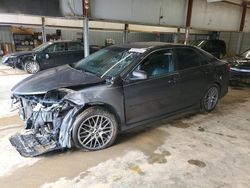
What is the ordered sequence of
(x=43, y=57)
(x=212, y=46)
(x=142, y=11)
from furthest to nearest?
1. (x=212, y=46)
2. (x=43, y=57)
3. (x=142, y=11)

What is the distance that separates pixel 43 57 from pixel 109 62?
235 inches

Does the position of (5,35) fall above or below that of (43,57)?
above

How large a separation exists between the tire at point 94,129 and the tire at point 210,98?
2051 mm

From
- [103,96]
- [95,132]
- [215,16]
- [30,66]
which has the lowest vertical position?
[30,66]

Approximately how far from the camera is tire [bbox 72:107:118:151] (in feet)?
8.67

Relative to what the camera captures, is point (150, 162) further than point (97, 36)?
No

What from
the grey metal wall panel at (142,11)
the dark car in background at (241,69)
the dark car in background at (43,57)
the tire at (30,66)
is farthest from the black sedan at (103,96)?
the tire at (30,66)

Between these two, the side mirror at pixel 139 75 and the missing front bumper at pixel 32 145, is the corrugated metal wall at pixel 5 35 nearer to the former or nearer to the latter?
the missing front bumper at pixel 32 145

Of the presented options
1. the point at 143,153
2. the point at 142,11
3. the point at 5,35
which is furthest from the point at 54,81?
the point at 5,35

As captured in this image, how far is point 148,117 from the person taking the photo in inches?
126

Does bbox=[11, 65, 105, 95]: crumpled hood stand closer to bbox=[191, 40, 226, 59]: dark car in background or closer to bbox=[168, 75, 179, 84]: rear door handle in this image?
bbox=[168, 75, 179, 84]: rear door handle

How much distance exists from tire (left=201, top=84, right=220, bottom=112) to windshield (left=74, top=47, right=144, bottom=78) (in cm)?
177

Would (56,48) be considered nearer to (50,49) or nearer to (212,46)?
(50,49)

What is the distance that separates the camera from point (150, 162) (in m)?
2.62
